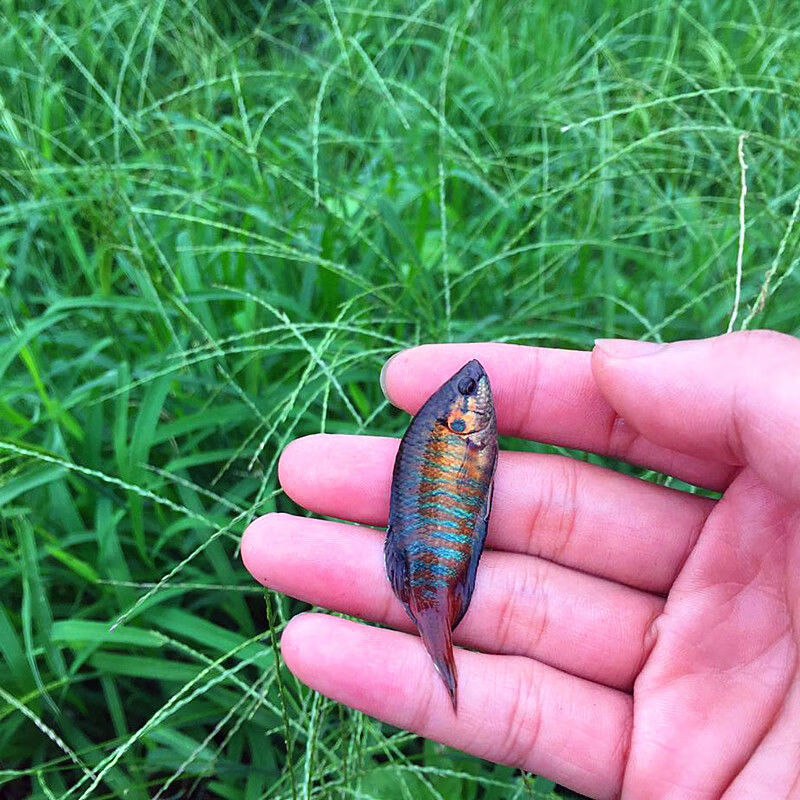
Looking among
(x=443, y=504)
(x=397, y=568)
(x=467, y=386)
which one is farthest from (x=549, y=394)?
(x=397, y=568)

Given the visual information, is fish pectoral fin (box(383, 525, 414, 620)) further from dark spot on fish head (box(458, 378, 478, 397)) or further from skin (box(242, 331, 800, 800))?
dark spot on fish head (box(458, 378, 478, 397))

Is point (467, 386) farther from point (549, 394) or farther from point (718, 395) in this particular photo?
point (718, 395)

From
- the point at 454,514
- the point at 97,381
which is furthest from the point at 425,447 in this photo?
the point at 97,381

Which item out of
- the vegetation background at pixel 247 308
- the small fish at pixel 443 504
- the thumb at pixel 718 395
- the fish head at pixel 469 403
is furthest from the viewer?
the vegetation background at pixel 247 308

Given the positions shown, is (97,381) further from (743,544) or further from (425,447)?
(743,544)

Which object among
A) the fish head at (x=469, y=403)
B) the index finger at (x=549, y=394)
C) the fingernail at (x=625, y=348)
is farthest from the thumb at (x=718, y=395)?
the fish head at (x=469, y=403)

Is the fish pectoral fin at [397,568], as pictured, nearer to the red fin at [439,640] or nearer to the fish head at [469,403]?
the red fin at [439,640]
